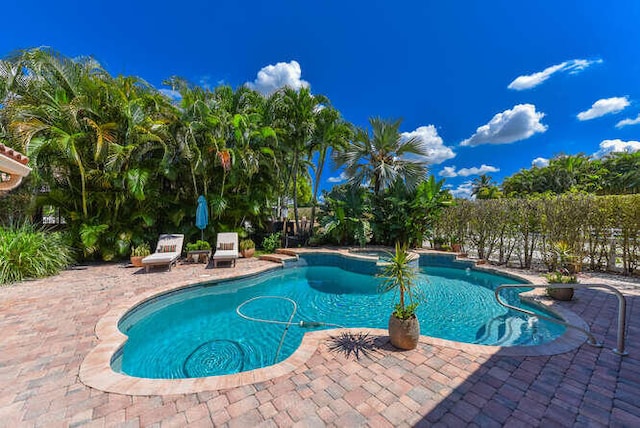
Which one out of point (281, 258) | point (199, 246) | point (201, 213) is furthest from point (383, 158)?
point (199, 246)

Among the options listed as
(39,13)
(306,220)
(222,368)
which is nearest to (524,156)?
(306,220)

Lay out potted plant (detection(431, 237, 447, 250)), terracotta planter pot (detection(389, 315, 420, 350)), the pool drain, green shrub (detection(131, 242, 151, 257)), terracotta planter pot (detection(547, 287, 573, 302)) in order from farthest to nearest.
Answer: potted plant (detection(431, 237, 447, 250))
green shrub (detection(131, 242, 151, 257))
terracotta planter pot (detection(547, 287, 573, 302))
the pool drain
terracotta planter pot (detection(389, 315, 420, 350))

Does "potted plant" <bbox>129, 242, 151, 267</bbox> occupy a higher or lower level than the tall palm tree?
lower

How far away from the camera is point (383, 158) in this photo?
1248 cm

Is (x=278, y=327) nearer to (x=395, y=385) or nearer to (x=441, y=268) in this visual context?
(x=395, y=385)

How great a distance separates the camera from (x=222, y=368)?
3824mm

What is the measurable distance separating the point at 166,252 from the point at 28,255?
3.55 m

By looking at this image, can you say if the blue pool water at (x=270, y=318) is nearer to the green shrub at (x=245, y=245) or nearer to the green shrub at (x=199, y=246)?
the green shrub at (x=245, y=245)

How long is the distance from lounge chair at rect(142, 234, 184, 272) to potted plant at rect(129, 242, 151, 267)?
1.27 feet

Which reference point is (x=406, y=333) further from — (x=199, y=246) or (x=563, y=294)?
(x=199, y=246)

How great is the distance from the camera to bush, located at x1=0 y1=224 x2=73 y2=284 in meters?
6.77

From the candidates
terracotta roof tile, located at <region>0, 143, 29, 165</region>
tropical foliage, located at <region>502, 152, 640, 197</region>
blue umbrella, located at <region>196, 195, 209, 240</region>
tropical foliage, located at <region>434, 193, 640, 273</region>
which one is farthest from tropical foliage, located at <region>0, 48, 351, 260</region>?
tropical foliage, located at <region>502, 152, 640, 197</region>

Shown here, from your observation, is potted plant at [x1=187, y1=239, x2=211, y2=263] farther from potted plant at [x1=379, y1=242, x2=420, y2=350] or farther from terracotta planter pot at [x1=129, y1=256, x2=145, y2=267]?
potted plant at [x1=379, y1=242, x2=420, y2=350]

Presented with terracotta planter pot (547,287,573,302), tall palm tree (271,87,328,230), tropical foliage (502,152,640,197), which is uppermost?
tropical foliage (502,152,640,197)
